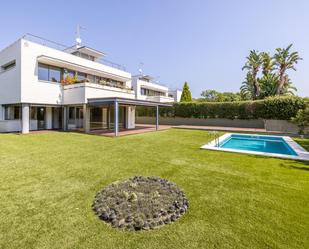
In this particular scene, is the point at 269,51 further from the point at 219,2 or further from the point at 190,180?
the point at 190,180

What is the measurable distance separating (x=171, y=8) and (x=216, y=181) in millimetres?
14116

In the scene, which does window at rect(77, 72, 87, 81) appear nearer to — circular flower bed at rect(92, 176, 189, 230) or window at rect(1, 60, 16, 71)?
window at rect(1, 60, 16, 71)

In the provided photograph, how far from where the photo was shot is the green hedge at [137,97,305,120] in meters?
17.8

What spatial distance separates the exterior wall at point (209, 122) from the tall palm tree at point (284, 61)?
12880mm

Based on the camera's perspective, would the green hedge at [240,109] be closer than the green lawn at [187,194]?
No

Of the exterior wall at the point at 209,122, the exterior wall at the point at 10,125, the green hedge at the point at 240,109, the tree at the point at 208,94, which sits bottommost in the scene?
the exterior wall at the point at 10,125

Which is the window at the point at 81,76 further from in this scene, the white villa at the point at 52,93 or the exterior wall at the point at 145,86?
the exterior wall at the point at 145,86

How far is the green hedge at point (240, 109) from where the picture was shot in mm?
17797

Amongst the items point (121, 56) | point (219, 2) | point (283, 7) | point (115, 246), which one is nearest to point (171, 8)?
point (219, 2)

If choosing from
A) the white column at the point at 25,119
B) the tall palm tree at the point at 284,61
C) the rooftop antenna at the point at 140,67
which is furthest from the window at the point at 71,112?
the tall palm tree at the point at 284,61

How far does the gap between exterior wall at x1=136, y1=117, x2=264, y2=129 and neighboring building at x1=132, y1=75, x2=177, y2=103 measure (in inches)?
156

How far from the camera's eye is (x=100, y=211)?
3.54m

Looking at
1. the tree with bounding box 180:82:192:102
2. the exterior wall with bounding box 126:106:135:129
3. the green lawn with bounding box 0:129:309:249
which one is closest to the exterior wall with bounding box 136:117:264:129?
the tree with bounding box 180:82:192:102

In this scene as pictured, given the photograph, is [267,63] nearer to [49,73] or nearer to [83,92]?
[83,92]
